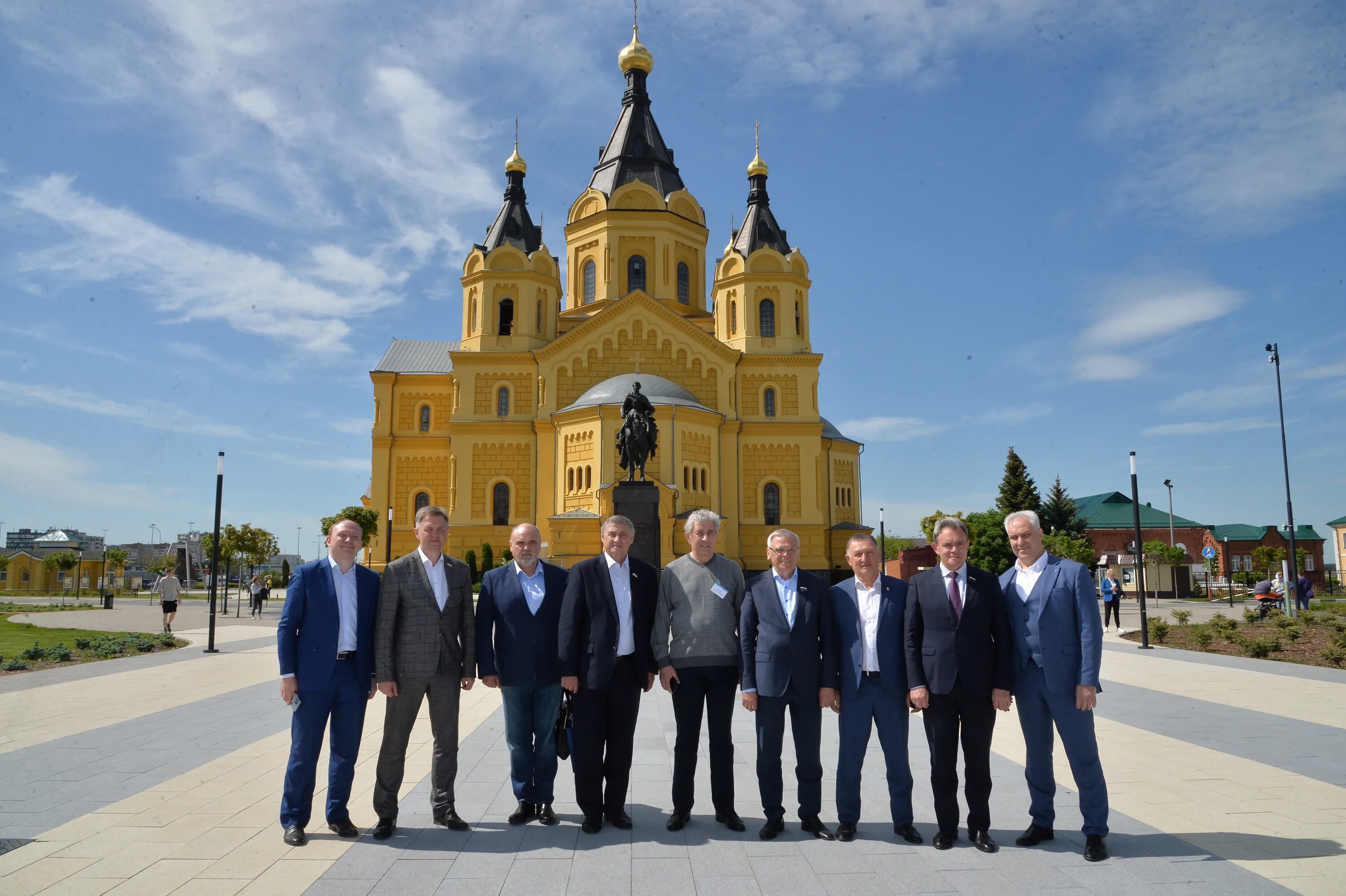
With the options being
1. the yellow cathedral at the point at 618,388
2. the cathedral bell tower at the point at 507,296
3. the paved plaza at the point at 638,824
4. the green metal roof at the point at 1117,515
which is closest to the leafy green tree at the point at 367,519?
the yellow cathedral at the point at 618,388

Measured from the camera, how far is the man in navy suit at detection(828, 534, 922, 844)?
17.7 feet

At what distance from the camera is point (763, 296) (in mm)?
41656

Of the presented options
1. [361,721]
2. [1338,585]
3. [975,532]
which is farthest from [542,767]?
[1338,585]

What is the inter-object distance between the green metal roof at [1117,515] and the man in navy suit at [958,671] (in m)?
75.5

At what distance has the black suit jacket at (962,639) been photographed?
5320mm

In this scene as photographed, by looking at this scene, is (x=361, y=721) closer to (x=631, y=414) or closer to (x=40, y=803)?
(x=40, y=803)

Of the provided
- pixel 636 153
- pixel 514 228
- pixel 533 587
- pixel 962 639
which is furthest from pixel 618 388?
pixel 962 639

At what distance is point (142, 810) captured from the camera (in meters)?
5.87

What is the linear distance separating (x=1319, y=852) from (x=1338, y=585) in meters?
63.1

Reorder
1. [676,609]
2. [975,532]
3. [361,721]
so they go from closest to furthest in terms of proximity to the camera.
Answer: [361,721] < [676,609] < [975,532]

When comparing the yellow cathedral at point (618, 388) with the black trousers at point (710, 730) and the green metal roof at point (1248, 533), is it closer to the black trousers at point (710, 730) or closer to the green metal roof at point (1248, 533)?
the black trousers at point (710, 730)

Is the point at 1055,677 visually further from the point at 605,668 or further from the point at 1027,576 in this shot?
the point at 605,668

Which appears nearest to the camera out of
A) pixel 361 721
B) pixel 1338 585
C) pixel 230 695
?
pixel 361 721

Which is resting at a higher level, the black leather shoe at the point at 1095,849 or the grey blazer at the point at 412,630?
the grey blazer at the point at 412,630
